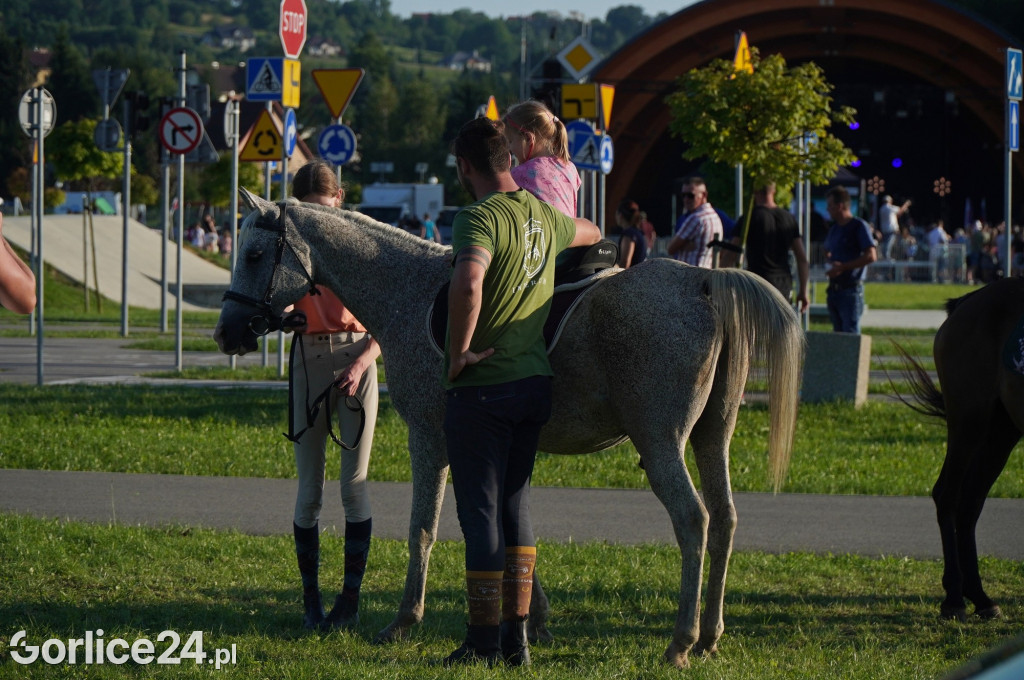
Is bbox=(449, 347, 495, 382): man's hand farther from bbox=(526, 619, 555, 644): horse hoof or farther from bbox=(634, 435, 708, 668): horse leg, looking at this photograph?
bbox=(526, 619, 555, 644): horse hoof

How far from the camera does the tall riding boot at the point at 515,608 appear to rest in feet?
18.2

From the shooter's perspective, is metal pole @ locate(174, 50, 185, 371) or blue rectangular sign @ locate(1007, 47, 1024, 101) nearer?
blue rectangular sign @ locate(1007, 47, 1024, 101)

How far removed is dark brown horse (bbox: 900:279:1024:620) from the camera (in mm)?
6730

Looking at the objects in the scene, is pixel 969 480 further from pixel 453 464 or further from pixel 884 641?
pixel 453 464

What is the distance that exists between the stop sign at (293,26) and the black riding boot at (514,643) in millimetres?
11010

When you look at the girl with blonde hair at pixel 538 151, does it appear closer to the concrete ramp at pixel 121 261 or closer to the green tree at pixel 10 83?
the concrete ramp at pixel 121 261

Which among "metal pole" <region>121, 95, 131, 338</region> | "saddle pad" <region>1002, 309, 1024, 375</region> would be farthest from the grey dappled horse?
"metal pole" <region>121, 95, 131, 338</region>

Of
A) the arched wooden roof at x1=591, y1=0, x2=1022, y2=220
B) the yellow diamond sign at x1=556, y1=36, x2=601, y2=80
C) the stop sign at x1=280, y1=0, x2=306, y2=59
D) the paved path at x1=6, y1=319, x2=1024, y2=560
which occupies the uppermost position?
the arched wooden roof at x1=591, y1=0, x2=1022, y2=220

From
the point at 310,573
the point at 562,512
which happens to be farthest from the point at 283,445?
the point at 310,573

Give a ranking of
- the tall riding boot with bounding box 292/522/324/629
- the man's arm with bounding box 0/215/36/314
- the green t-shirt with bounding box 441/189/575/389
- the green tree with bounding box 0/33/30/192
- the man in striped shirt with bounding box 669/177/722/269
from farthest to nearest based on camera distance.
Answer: the green tree with bounding box 0/33/30/192 → the man in striped shirt with bounding box 669/177/722/269 → the tall riding boot with bounding box 292/522/324/629 → the green t-shirt with bounding box 441/189/575/389 → the man's arm with bounding box 0/215/36/314

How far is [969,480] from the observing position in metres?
7.04

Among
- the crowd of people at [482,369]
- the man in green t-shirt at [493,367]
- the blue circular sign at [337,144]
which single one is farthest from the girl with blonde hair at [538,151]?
the blue circular sign at [337,144]

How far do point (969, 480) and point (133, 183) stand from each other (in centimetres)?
5017

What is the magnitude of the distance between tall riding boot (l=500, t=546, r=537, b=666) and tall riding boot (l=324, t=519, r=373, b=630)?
3.11 feet
